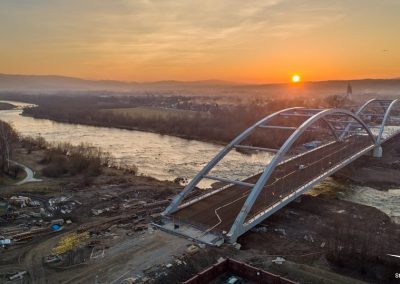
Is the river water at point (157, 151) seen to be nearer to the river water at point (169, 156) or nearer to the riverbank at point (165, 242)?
the river water at point (169, 156)

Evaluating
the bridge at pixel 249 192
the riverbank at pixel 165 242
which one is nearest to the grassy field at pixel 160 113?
the bridge at pixel 249 192

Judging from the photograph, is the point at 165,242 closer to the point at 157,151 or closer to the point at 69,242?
the point at 69,242

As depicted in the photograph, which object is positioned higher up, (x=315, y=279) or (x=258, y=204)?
(x=258, y=204)

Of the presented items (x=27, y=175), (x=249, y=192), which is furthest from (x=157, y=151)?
(x=249, y=192)

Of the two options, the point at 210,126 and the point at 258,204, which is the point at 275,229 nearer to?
the point at 258,204

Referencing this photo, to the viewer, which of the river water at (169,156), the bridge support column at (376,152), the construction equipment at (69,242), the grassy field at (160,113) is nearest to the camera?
the construction equipment at (69,242)

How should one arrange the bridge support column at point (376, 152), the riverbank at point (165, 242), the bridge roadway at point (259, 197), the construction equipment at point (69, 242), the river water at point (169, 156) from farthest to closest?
the bridge support column at point (376, 152)
the river water at point (169, 156)
the bridge roadway at point (259, 197)
the construction equipment at point (69, 242)
the riverbank at point (165, 242)

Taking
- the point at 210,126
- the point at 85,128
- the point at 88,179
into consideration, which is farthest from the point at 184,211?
the point at 85,128
